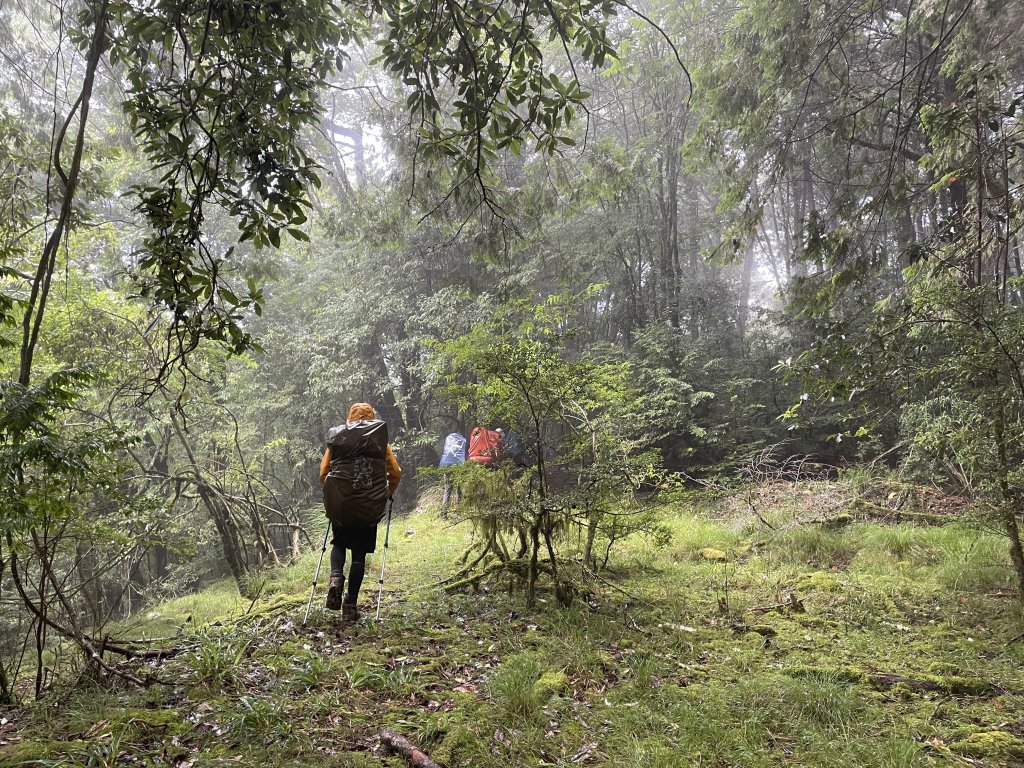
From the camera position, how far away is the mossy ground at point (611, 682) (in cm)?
269

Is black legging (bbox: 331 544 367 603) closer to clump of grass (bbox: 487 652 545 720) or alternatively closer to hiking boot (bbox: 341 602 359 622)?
hiking boot (bbox: 341 602 359 622)

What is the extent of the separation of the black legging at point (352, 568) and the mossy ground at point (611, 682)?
0.25m

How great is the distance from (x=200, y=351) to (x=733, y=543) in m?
8.08

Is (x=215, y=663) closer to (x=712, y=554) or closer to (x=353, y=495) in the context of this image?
(x=353, y=495)

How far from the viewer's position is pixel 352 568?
4699 millimetres

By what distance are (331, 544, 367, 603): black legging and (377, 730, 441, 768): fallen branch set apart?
192cm

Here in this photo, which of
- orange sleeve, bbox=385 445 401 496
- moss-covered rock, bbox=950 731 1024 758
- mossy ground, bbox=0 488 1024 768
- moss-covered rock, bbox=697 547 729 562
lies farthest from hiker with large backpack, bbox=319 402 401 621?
moss-covered rock, bbox=697 547 729 562

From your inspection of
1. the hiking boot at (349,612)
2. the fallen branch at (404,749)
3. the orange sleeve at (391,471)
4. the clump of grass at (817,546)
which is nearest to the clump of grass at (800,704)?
the fallen branch at (404,749)

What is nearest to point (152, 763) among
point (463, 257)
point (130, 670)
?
point (130, 670)

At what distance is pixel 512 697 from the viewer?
3170 mm

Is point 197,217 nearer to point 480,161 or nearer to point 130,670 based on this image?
point 480,161

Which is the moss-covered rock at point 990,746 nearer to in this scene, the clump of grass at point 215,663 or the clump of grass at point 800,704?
the clump of grass at point 800,704

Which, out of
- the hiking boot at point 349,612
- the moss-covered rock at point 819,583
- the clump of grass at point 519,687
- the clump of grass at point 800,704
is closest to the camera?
the clump of grass at point 800,704

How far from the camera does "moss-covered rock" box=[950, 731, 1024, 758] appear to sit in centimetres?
265
